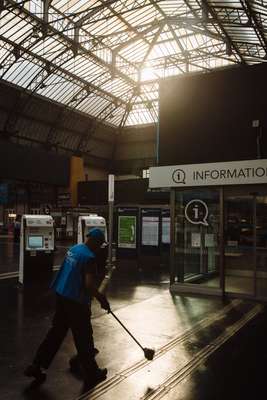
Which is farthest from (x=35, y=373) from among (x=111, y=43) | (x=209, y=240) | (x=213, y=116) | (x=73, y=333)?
(x=111, y=43)

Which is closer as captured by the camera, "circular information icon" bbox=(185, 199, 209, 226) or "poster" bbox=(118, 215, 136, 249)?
"circular information icon" bbox=(185, 199, 209, 226)

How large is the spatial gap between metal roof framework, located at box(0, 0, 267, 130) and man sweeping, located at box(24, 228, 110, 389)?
1999cm

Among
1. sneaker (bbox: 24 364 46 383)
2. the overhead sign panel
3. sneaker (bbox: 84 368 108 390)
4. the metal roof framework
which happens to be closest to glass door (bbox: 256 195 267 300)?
the overhead sign panel

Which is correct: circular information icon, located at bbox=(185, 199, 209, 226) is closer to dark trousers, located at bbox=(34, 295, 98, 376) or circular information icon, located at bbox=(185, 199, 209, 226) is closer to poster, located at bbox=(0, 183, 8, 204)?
dark trousers, located at bbox=(34, 295, 98, 376)

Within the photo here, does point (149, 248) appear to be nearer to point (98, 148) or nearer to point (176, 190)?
point (176, 190)

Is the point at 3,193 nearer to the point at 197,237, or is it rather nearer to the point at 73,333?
the point at 197,237

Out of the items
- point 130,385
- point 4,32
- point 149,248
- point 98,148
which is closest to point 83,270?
point 130,385

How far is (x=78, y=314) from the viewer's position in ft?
15.0

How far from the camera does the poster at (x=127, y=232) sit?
15.2 metres

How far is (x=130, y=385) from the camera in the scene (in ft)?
14.8

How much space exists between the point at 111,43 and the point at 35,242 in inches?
937

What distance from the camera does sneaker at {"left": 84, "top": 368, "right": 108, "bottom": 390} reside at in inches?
176

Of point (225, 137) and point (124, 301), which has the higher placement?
point (225, 137)

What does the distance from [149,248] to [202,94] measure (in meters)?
6.38
